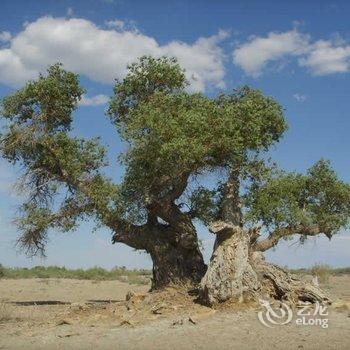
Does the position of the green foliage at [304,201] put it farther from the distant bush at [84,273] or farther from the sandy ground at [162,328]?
the distant bush at [84,273]

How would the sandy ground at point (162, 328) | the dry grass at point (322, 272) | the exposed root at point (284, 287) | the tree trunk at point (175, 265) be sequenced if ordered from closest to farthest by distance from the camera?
the sandy ground at point (162, 328), the exposed root at point (284, 287), the tree trunk at point (175, 265), the dry grass at point (322, 272)

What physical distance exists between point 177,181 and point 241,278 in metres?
3.97

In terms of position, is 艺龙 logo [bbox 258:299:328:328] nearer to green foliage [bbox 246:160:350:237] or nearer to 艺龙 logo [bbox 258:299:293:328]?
艺龙 logo [bbox 258:299:293:328]

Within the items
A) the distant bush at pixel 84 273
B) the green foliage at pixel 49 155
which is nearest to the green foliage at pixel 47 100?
the green foliage at pixel 49 155

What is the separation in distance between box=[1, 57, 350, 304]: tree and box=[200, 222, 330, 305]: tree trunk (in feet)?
0.12

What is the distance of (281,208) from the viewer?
64.1 ft

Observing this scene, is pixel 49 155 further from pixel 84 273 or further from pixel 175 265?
pixel 84 273

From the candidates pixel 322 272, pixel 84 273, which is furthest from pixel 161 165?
pixel 84 273

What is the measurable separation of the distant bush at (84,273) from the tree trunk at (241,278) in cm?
2253

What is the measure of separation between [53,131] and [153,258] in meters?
5.98

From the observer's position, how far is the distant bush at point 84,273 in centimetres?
4569

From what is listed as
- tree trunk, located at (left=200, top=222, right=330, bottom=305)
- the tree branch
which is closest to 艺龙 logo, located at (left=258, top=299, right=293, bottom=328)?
tree trunk, located at (left=200, top=222, right=330, bottom=305)

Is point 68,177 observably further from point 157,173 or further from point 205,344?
point 205,344

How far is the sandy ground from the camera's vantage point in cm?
1419
